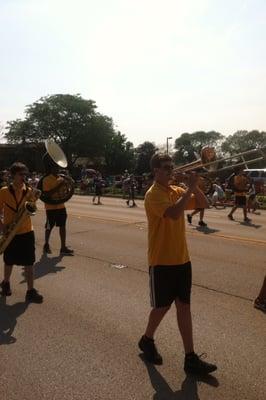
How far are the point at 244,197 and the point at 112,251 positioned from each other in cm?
679

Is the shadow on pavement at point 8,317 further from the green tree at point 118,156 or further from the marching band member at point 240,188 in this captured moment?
the green tree at point 118,156

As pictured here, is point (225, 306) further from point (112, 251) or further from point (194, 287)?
point (112, 251)

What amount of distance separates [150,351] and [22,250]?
2.61 meters

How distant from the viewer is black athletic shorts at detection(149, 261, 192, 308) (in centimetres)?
432

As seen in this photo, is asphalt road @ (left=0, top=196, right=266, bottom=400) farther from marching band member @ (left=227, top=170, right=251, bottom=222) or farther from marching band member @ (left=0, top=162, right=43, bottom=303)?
marching band member @ (left=227, top=170, right=251, bottom=222)

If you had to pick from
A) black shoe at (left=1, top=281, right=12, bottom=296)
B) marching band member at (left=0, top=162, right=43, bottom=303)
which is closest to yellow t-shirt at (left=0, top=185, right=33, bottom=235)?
marching band member at (left=0, top=162, right=43, bottom=303)

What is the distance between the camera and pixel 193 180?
4262 millimetres

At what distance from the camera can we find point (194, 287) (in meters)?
7.04

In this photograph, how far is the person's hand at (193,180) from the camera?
4211 millimetres

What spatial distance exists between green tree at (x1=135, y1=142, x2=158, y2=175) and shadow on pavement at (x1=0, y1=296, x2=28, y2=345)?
58.4m

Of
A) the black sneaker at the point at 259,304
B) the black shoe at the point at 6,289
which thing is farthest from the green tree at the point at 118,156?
the black sneaker at the point at 259,304

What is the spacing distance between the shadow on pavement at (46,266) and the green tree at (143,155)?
55.4 meters

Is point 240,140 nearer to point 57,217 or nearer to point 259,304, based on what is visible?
point 57,217

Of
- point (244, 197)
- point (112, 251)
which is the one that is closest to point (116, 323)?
point (112, 251)
